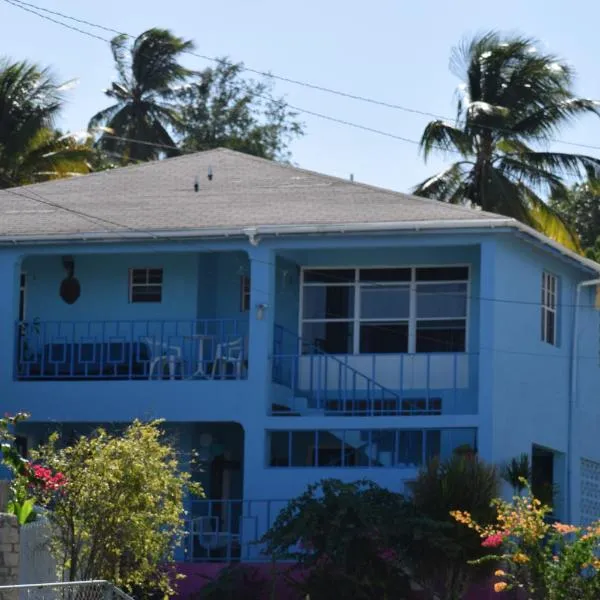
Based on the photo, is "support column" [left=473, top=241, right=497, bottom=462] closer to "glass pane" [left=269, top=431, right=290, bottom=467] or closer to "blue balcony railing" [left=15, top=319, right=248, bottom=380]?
"glass pane" [left=269, top=431, right=290, bottom=467]

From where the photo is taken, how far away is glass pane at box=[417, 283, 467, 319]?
28391 mm

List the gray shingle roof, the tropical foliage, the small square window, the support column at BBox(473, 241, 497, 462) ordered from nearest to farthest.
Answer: the tropical foliage
the support column at BBox(473, 241, 497, 462)
the gray shingle roof
the small square window

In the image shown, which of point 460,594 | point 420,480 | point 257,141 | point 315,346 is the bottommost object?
point 460,594

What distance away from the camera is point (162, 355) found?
28.2 metres

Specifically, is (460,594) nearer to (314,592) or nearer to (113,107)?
(314,592)

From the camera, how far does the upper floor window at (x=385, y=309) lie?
93.4ft

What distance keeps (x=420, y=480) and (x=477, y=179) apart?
17.2m

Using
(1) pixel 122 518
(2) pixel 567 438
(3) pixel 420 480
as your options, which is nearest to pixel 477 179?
(2) pixel 567 438

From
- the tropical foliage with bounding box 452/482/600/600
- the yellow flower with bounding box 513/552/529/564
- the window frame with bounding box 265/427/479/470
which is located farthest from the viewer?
the window frame with bounding box 265/427/479/470

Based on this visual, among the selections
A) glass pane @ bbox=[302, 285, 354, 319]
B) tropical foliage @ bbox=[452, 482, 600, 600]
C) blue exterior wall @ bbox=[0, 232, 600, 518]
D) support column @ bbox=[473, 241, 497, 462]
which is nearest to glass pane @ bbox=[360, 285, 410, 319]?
glass pane @ bbox=[302, 285, 354, 319]

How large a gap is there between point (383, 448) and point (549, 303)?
4.37 m

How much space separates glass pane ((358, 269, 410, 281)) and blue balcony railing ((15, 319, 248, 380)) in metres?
2.08

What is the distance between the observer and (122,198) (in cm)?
3042

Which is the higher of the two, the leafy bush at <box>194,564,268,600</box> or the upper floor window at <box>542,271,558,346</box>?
the upper floor window at <box>542,271,558,346</box>
